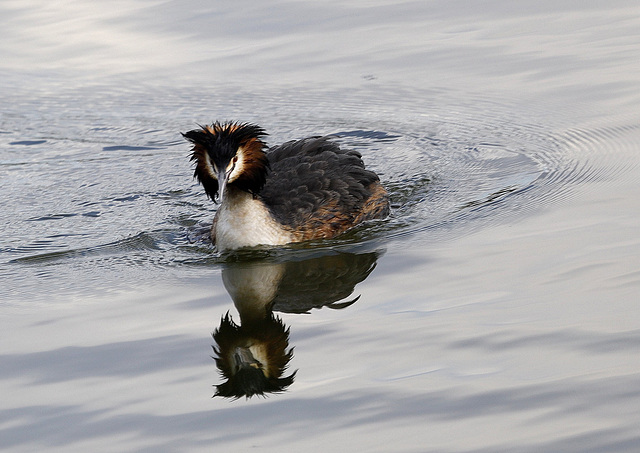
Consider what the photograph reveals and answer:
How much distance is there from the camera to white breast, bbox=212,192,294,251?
10.5m

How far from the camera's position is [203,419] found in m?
6.85

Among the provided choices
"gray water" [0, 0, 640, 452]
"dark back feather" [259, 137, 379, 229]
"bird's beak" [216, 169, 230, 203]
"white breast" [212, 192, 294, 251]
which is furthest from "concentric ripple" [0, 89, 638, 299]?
"bird's beak" [216, 169, 230, 203]

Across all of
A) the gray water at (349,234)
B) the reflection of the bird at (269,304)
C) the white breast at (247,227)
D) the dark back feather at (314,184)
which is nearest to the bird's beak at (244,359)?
the reflection of the bird at (269,304)

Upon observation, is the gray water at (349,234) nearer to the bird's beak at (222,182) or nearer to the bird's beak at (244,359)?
the bird's beak at (244,359)

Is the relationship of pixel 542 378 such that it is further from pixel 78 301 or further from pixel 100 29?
pixel 100 29

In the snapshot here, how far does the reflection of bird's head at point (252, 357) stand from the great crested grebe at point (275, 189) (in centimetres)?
189

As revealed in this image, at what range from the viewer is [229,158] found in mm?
10195

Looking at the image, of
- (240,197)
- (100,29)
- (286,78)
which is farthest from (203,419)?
(100,29)

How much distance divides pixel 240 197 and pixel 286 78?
5.72 m

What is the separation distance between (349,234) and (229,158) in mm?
1594

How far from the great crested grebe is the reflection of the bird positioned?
0.52 m

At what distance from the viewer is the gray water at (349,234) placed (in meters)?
6.82

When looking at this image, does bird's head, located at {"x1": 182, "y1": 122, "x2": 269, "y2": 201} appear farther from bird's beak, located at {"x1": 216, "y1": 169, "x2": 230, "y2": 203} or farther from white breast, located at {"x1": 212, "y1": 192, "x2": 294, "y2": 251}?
white breast, located at {"x1": 212, "y1": 192, "x2": 294, "y2": 251}

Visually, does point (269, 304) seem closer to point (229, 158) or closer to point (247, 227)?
point (247, 227)
